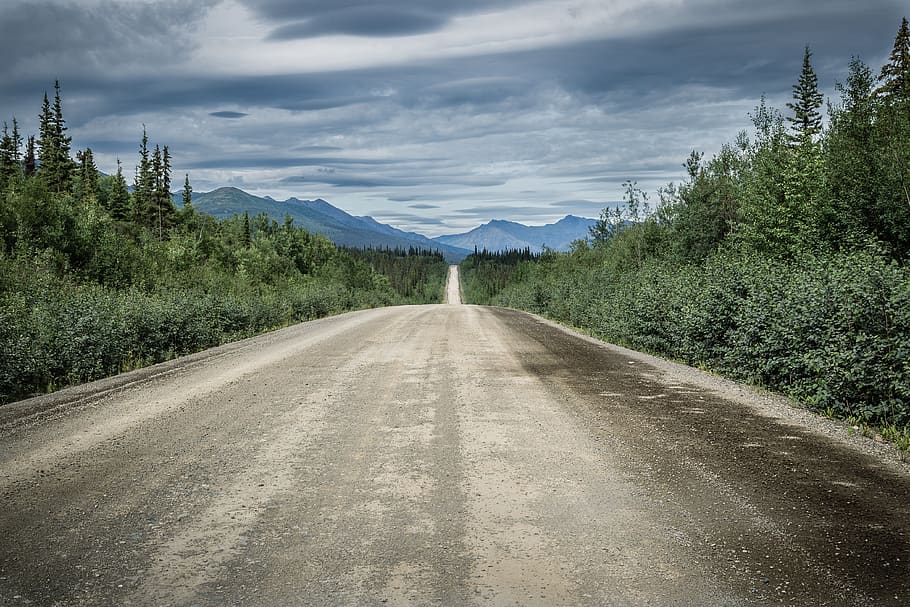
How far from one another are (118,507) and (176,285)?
769 inches

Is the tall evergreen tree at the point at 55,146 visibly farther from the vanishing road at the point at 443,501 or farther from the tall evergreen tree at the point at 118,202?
the vanishing road at the point at 443,501

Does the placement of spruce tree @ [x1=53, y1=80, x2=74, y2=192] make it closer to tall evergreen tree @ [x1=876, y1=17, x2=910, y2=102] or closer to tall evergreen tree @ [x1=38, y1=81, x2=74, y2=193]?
tall evergreen tree @ [x1=38, y1=81, x2=74, y2=193]

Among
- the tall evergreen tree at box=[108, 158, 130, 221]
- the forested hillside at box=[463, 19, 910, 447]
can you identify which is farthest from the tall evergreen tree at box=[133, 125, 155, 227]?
the forested hillside at box=[463, 19, 910, 447]

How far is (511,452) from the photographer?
6.11 metres

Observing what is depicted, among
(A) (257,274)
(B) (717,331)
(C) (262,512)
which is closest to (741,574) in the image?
(C) (262,512)

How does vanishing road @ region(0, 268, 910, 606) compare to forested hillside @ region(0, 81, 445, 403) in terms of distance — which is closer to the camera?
vanishing road @ region(0, 268, 910, 606)

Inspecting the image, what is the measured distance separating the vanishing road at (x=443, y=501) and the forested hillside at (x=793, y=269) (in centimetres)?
89

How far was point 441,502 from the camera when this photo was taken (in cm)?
477

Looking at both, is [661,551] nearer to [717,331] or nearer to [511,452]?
[511,452]

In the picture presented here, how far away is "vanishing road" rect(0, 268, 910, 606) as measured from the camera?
3.54 m

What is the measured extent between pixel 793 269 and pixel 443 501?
335 inches

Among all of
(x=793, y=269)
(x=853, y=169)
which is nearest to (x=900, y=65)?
(x=853, y=169)

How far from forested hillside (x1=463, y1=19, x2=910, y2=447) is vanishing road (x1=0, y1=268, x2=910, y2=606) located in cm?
89

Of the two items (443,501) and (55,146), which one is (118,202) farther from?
(443,501)
